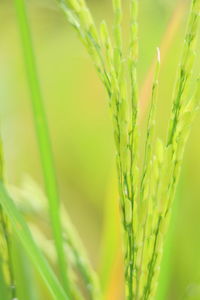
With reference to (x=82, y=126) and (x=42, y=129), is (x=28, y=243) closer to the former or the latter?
(x=42, y=129)

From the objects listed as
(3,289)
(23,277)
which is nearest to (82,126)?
(23,277)

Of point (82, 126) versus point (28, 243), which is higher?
point (82, 126)

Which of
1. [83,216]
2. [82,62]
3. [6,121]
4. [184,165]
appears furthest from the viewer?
[82,62]

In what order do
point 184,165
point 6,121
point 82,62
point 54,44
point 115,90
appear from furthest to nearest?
point 54,44 < point 82,62 < point 6,121 < point 184,165 < point 115,90

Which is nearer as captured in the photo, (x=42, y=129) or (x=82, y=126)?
(x=42, y=129)

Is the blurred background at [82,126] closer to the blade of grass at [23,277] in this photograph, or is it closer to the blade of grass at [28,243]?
the blade of grass at [23,277]

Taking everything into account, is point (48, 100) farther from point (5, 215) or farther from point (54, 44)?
point (5, 215)

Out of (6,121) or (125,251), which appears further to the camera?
(6,121)

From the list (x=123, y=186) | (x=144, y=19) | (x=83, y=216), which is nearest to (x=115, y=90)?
(x=123, y=186)
